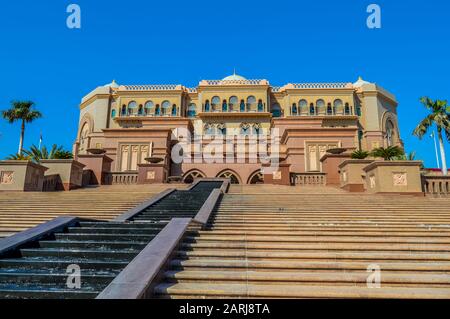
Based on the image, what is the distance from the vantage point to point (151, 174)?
2405 centimetres

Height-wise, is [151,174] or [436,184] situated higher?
[151,174]

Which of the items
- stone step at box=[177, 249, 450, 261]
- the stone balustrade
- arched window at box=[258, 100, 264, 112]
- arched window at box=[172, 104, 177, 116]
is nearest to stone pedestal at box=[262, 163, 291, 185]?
the stone balustrade

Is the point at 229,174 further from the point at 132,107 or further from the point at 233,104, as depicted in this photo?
the point at 132,107

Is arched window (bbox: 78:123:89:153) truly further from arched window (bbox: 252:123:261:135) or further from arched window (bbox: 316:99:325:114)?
arched window (bbox: 316:99:325:114)

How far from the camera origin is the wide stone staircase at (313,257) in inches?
188

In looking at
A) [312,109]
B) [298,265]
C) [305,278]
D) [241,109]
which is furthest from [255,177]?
[305,278]

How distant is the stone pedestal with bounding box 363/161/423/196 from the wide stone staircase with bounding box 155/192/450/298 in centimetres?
530

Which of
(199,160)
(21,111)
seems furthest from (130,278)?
(21,111)

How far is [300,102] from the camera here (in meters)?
46.6

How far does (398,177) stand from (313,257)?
11638 millimetres

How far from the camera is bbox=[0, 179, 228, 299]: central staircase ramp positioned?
4758 mm

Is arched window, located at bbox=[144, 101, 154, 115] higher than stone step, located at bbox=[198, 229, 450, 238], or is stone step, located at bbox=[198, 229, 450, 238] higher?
arched window, located at bbox=[144, 101, 154, 115]
